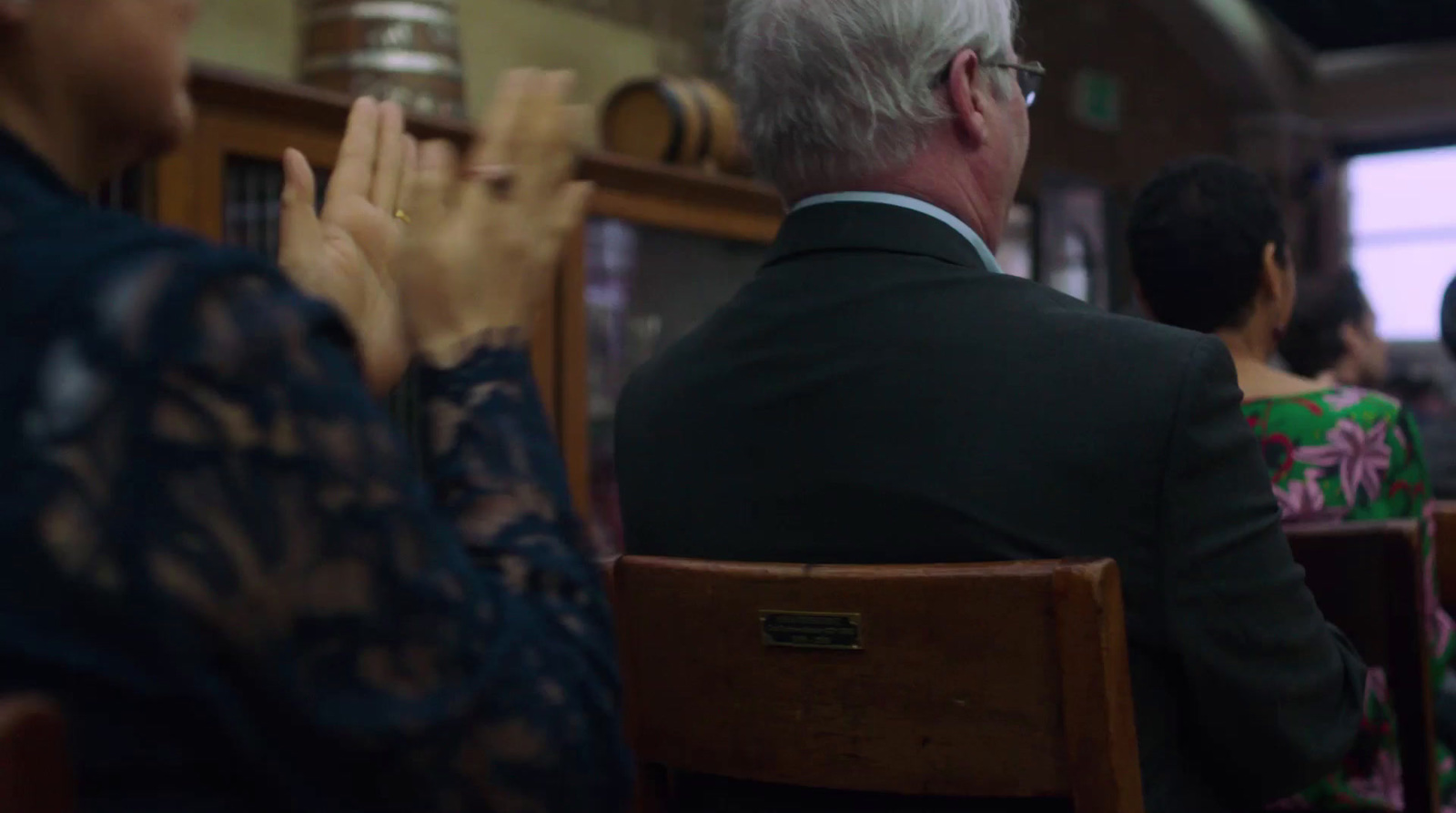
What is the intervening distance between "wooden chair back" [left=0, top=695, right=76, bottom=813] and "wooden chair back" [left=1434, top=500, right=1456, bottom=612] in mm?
1393

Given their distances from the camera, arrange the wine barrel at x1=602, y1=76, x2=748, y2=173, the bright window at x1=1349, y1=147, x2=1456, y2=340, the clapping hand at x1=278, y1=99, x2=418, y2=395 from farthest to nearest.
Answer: the bright window at x1=1349, y1=147, x2=1456, y2=340 < the wine barrel at x1=602, y1=76, x2=748, y2=173 < the clapping hand at x1=278, y1=99, x2=418, y2=395

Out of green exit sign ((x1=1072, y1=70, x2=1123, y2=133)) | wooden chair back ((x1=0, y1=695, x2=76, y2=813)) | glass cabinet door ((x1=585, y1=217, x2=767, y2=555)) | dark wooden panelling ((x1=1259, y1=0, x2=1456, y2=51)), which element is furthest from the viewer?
dark wooden panelling ((x1=1259, y1=0, x2=1456, y2=51))

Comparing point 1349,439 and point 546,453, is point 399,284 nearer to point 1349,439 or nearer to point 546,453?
point 546,453

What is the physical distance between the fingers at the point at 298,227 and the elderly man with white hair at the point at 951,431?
0.34 meters

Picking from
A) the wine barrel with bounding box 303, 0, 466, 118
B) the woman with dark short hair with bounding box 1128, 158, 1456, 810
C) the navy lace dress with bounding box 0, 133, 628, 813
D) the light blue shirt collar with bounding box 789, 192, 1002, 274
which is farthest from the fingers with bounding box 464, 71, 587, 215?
the wine barrel with bounding box 303, 0, 466, 118

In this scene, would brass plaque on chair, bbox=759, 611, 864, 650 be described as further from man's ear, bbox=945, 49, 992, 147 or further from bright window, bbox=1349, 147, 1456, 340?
bright window, bbox=1349, 147, 1456, 340

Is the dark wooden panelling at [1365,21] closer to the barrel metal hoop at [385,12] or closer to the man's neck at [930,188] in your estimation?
the barrel metal hoop at [385,12]

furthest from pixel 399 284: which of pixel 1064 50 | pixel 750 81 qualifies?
pixel 1064 50

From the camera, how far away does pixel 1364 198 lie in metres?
8.14

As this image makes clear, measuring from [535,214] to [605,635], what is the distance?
0.62 feet

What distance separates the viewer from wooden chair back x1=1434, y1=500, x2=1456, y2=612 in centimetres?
150

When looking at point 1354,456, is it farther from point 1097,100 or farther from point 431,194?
point 1097,100

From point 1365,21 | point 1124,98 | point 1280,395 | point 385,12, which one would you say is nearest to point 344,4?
point 385,12

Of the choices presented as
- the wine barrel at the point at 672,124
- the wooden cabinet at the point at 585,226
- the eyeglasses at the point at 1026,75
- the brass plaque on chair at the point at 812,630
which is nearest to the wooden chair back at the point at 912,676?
the brass plaque on chair at the point at 812,630
